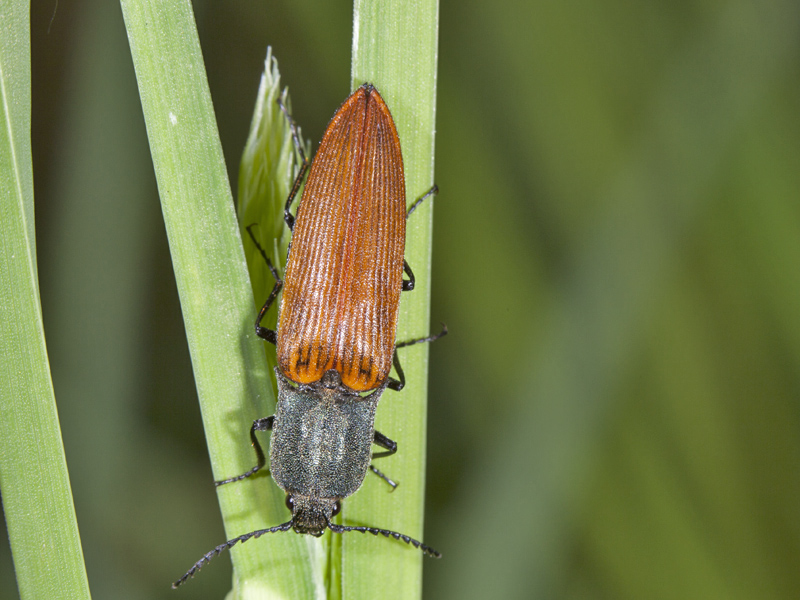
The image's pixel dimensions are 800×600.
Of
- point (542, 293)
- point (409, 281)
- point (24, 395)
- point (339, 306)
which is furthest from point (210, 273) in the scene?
point (542, 293)

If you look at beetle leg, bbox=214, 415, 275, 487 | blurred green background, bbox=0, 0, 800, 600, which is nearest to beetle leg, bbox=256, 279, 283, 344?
beetle leg, bbox=214, 415, 275, 487

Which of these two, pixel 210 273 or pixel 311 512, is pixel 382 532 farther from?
pixel 210 273

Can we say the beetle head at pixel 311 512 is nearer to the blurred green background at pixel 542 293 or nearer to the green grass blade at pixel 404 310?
the green grass blade at pixel 404 310

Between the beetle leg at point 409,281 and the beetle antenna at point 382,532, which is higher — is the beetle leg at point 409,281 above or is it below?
Result: above

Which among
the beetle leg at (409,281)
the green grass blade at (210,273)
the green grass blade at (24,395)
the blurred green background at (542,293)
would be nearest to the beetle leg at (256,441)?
the green grass blade at (210,273)

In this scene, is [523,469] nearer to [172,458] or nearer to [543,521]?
[543,521]
